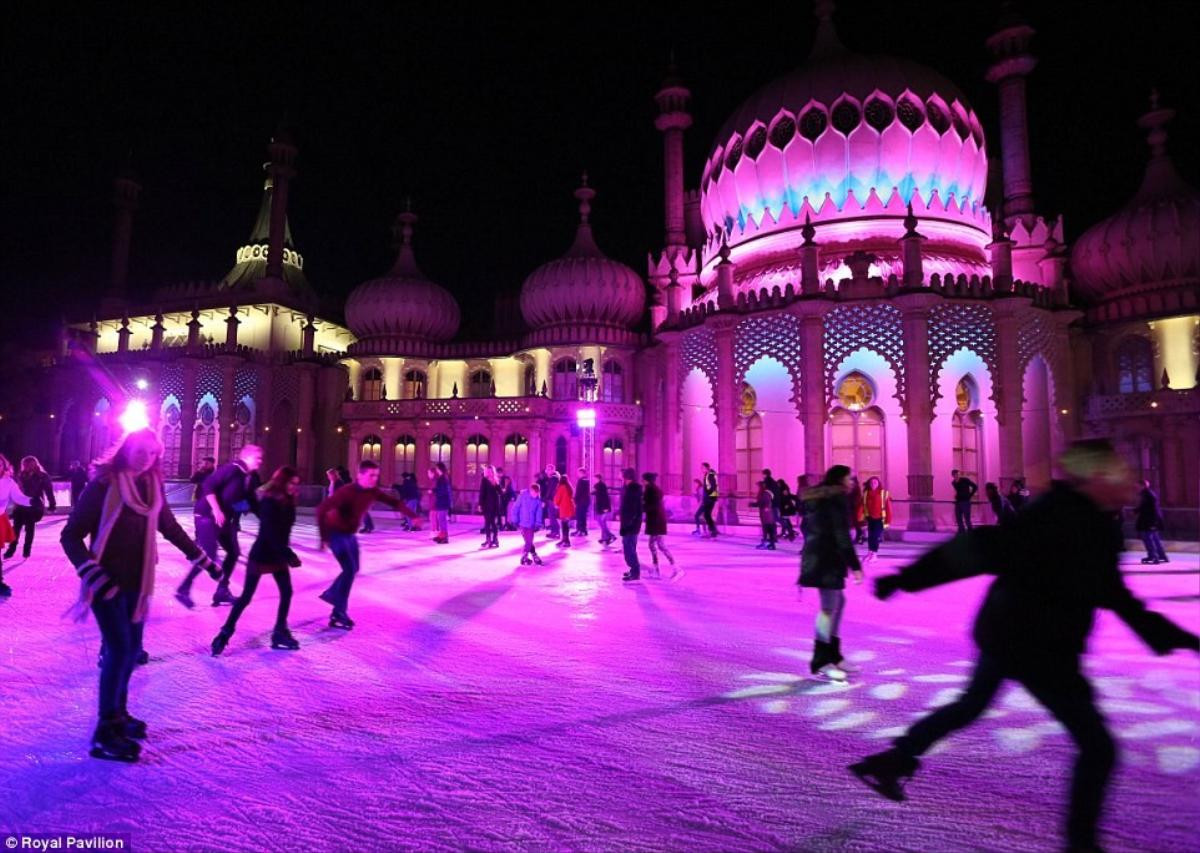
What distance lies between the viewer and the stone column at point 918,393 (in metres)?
20.2

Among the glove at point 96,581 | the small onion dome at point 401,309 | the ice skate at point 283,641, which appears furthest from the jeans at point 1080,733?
the small onion dome at point 401,309

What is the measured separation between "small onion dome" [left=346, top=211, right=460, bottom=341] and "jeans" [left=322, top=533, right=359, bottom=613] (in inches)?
1092

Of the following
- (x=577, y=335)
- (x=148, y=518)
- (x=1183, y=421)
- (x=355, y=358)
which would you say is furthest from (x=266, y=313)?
(x=1183, y=421)

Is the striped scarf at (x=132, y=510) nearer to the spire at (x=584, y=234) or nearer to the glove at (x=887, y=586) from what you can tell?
the glove at (x=887, y=586)

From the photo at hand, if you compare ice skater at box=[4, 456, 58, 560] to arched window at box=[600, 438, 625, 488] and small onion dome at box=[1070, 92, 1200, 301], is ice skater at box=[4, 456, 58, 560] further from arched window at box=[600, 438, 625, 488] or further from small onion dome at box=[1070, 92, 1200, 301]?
small onion dome at box=[1070, 92, 1200, 301]

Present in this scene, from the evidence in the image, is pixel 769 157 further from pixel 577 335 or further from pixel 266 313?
pixel 266 313

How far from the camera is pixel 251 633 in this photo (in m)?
6.45

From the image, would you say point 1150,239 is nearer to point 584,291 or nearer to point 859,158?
point 859,158

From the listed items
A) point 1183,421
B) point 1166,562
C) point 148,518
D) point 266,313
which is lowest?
point 1166,562

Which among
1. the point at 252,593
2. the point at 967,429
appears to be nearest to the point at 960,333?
the point at 967,429

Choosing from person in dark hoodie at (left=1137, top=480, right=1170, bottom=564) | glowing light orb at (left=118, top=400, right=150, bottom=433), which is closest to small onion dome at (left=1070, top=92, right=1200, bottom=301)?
person in dark hoodie at (left=1137, top=480, right=1170, bottom=564)

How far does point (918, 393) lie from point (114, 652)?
2102 cm

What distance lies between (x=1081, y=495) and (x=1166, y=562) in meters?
13.3

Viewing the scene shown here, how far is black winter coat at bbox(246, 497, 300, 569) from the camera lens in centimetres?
578
